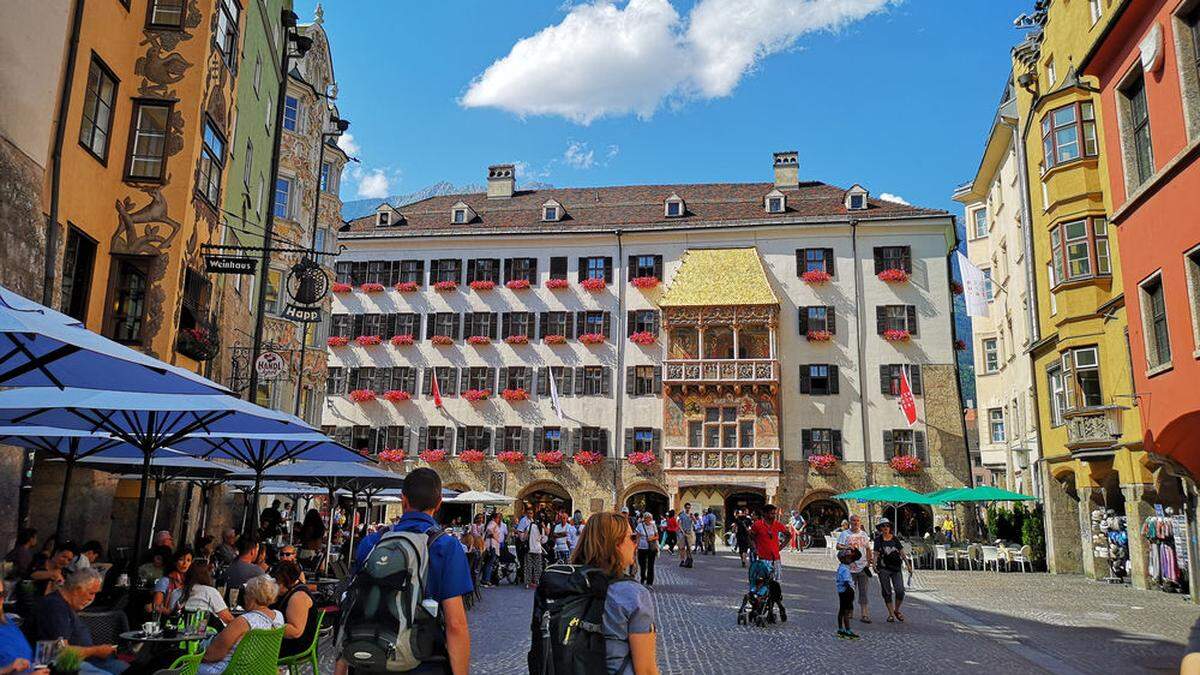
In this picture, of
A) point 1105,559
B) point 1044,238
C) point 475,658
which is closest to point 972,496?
point 1105,559

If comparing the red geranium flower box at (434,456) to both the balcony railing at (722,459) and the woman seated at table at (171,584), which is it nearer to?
the balcony railing at (722,459)

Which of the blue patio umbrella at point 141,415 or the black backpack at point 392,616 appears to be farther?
the blue patio umbrella at point 141,415

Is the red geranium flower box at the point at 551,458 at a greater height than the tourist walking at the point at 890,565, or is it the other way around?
the red geranium flower box at the point at 551,458

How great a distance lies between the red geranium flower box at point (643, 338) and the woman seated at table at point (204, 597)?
3731cm

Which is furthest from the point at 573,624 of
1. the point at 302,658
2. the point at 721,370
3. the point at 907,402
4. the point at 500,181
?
the point at 500,181

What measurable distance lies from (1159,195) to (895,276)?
3105 centimetres

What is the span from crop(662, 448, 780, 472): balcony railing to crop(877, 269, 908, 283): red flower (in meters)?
10.9

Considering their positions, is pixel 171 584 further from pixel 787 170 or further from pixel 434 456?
pixel 787 170

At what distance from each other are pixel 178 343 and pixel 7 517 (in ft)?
20.0

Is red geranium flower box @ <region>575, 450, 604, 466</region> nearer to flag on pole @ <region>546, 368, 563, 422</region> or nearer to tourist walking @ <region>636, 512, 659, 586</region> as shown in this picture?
flag on pole @ <region>546, 368, 563, 422</region>

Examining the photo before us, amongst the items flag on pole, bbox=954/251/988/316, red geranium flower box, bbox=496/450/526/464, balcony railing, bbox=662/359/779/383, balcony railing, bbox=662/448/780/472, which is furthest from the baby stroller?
red geranium flower box, bbox=496/450/526/464

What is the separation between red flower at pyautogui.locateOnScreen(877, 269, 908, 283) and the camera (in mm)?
44125

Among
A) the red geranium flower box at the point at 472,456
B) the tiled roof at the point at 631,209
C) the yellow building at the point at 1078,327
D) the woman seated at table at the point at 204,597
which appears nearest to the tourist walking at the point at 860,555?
the woman seated at table at the point at 204,597

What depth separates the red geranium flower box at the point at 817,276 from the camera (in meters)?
45.1
